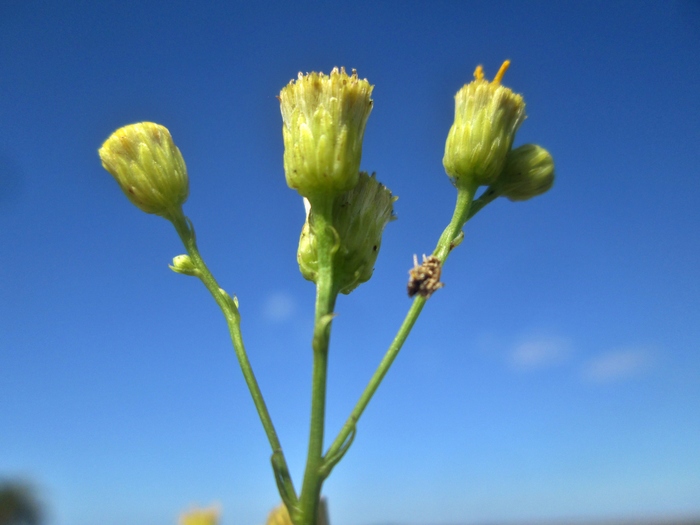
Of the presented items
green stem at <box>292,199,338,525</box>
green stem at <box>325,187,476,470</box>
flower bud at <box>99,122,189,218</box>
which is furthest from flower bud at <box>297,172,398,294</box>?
flower bud at <box>99,122,189,218</box>

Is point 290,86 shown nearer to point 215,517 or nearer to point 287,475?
point 287,475

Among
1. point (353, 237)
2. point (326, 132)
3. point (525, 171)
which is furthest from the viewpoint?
point (525, 171)

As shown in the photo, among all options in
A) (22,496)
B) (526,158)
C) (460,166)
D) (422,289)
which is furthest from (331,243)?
(22,496)

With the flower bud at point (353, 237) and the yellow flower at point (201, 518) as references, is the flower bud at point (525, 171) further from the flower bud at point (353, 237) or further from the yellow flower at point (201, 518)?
the yellow flower at point (201, 518)

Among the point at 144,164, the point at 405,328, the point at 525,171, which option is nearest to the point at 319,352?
the point at 405,328

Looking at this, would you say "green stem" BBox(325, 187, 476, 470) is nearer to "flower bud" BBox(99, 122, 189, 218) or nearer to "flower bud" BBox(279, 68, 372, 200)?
"flower bud" BBox(279, 68, 372, 200)

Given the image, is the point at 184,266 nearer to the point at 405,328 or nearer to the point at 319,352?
the point at 319,352
